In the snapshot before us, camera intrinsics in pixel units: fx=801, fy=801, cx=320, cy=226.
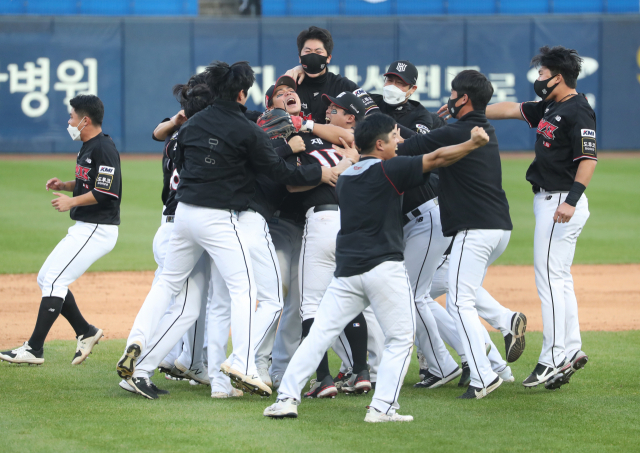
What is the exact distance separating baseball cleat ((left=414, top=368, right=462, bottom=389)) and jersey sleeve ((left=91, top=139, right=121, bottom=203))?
263 cm

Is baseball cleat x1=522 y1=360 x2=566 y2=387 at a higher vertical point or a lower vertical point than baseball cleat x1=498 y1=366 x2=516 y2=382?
higher

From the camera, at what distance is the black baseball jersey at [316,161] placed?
17.5 ft

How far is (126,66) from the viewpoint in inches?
917

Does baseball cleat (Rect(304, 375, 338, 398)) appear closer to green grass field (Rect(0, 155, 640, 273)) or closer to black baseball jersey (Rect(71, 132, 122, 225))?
black baseball jersey (Rect(71, 132, 122, 225))

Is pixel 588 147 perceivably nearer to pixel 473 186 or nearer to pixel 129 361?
pixel 473 186

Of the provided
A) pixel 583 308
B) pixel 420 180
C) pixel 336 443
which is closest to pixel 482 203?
pixel 420 180

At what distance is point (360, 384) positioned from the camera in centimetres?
519

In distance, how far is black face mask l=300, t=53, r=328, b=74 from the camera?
6094 mm

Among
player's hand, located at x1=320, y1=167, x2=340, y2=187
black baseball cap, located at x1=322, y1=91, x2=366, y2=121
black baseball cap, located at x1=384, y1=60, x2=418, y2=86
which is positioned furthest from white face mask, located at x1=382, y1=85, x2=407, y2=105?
player's hand, located at x1=320, y1=167, x2=340, y2=187

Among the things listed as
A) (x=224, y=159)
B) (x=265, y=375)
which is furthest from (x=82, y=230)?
(x=265, y=375)

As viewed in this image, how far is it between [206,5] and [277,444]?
23.1 metres

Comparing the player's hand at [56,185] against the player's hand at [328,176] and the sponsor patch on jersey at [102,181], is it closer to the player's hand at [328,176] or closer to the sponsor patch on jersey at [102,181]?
the sponsor patch on jersey at [102,181]

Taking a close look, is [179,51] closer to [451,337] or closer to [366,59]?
[366,59]

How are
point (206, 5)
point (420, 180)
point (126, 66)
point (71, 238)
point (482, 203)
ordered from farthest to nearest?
point (206, 5), point (126, 66), point (71, 238), point (482, 203), point (420, 180)
